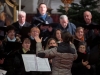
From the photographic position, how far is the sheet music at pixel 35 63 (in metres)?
4.80

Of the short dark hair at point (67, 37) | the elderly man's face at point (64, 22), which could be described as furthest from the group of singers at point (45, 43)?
the short dark hair at point (67, 37)

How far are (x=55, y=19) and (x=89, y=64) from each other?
14.7 feet

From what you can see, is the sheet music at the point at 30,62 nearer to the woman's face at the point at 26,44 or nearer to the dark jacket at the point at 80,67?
the woman's face at the point at 26,44

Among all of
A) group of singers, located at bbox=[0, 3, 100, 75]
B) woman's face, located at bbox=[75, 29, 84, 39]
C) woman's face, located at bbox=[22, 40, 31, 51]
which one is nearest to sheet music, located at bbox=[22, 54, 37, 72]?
group of singers, located at bbox=[0, 3, 100, 75]

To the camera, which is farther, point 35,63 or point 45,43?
point 45,43

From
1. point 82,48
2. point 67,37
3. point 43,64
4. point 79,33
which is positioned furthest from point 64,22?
point 67,37

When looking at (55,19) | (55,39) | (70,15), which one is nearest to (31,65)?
(55,39)

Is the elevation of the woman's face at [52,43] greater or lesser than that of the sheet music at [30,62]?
greater

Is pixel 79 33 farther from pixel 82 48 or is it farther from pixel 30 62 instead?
pixel 30 62

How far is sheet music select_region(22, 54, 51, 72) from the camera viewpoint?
4801mm

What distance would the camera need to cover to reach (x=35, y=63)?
15.9ft

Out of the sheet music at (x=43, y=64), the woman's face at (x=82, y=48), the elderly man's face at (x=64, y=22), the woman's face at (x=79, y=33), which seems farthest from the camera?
Result: the elderly man's face at (x=64, y=22)

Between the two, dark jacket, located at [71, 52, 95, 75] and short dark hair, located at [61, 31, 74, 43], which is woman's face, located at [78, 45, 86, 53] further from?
short dark hair, located at [61, 31, 74, 43]

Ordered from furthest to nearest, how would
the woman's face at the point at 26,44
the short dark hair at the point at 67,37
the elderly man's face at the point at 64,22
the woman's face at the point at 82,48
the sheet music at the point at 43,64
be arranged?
1. the elderly man's face at the point at 64,22
2. the woman's face at the point at 26,44
3. the woman's face at the point at 82,48
4. the sheet music at the point at 43,64
5. the short dark hair at the point at 67,37
